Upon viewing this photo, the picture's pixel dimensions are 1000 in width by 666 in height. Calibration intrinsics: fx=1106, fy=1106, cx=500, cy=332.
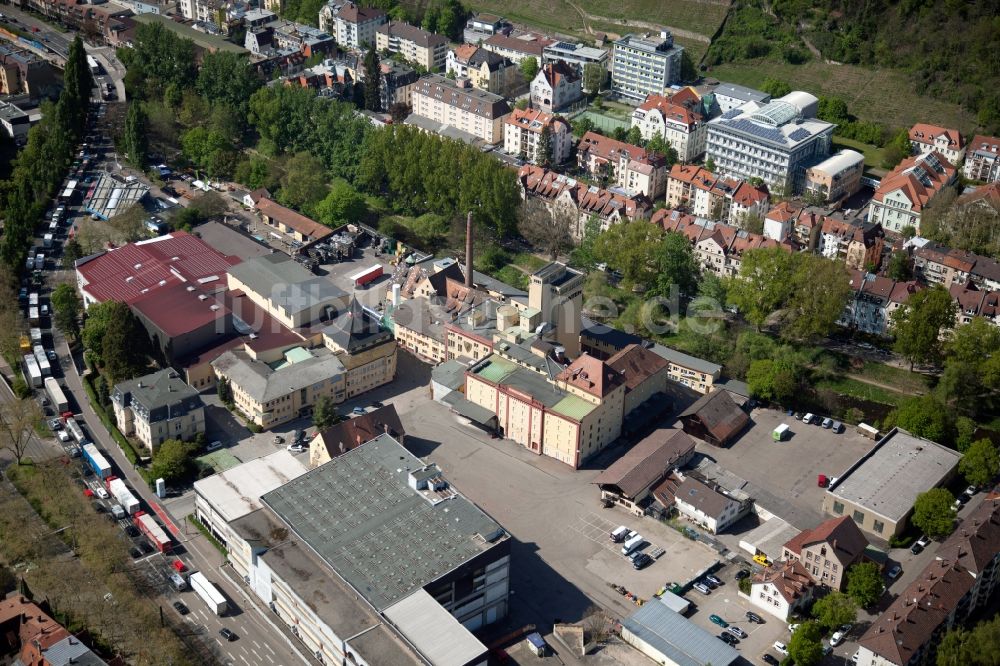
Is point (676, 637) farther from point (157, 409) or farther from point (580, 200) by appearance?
point (580, 200)

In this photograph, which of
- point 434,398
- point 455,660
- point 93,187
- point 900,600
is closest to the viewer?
point 455,660

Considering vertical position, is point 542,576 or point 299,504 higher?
point 299,504

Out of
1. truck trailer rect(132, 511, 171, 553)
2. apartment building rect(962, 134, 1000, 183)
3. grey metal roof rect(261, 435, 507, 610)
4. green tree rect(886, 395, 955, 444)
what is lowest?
truck trailer rect(132, 511, 171, 553)

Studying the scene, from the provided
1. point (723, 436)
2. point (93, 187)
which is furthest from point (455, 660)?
point (93, 187)

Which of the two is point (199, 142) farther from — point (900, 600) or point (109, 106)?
point (900, 600)

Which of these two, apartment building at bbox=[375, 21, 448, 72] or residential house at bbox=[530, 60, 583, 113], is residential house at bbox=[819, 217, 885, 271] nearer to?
residential house at bbox=[530, 60, 583, 113]

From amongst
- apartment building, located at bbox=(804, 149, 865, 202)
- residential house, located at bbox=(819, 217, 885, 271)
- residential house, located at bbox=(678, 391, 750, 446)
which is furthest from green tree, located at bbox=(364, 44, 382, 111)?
residential house, located at bbox=(678, 391, 750, 446)

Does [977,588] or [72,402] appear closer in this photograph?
[977,588]
